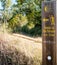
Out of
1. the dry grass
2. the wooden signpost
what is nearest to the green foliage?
the dry grass

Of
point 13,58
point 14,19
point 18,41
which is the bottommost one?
point 13,58

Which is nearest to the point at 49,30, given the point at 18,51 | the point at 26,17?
the point at 26,17

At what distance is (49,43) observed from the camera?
696 centimetres

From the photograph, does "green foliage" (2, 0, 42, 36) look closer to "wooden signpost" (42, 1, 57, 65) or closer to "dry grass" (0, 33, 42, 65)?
"dry grass" (0, 33, 42, 65)

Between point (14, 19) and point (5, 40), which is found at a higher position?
point (14, 19)

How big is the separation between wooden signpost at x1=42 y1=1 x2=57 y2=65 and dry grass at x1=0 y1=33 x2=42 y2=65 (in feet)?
2.12

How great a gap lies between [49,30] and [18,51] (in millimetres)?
1484

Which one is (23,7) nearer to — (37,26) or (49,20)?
(37,26)

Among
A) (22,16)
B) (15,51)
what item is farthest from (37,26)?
(15,51)

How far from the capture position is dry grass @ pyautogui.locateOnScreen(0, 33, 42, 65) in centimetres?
782

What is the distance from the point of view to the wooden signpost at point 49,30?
6.96 meters

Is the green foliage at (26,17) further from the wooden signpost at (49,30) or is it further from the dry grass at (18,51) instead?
the wooden signpost at (49,30)

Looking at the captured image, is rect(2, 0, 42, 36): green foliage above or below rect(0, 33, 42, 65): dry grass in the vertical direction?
above

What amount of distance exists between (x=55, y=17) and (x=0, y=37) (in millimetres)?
2059
